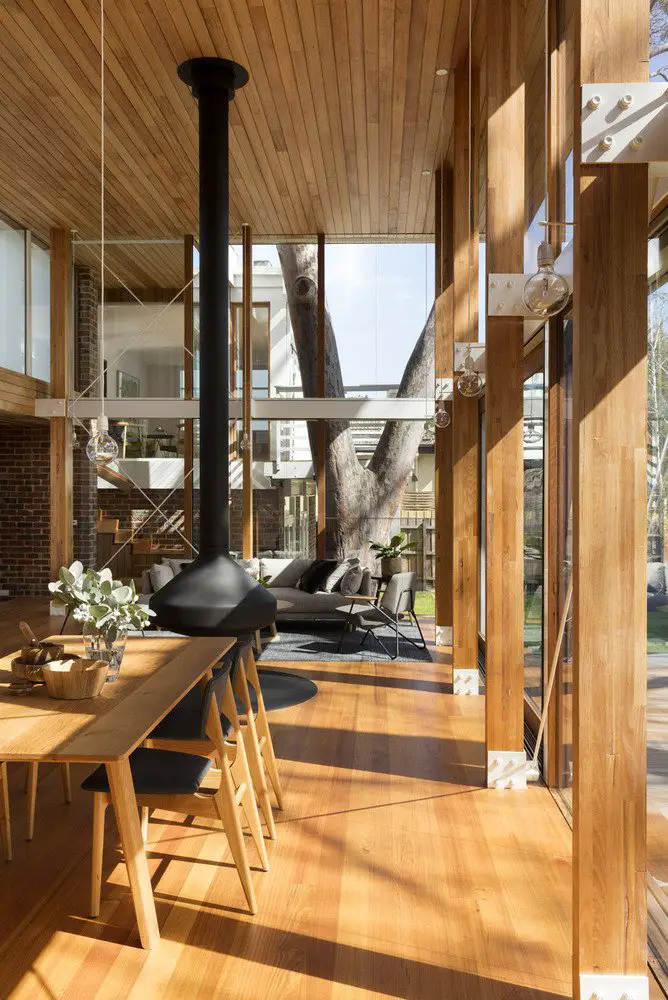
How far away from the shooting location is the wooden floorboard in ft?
7.75

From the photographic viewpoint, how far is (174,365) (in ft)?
31.7

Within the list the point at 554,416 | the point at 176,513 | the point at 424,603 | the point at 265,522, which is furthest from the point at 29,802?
the point at 424,603

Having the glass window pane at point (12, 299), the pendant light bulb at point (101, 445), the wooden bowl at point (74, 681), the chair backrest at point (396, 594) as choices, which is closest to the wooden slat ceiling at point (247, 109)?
the glass window pane at point (12, 299)

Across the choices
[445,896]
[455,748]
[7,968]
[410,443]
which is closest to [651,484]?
[445,896]

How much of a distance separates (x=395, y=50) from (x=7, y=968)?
17.9 feet

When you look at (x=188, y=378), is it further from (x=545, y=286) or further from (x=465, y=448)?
(x=545, y=286)

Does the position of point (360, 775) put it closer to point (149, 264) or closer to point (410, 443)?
point (410, 443)

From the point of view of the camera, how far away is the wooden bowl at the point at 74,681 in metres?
2.79

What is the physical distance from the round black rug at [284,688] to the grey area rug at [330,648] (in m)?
0.69

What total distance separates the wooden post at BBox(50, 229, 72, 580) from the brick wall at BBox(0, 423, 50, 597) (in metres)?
Answer: 1.21

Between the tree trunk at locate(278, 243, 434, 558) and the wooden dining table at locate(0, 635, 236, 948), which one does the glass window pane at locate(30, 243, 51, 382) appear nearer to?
the tree trunk at locate(278, 243, 434, 558)

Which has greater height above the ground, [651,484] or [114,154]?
[114,154]

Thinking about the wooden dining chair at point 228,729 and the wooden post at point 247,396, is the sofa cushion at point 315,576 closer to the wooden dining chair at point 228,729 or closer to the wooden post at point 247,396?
the wooden post at point 247,396

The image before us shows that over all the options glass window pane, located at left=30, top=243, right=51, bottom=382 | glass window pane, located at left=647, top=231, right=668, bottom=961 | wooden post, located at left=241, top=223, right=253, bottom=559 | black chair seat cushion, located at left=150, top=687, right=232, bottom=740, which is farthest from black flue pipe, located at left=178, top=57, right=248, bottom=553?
glass window pane, located at left=30, top=243, right=51, bottom=382
